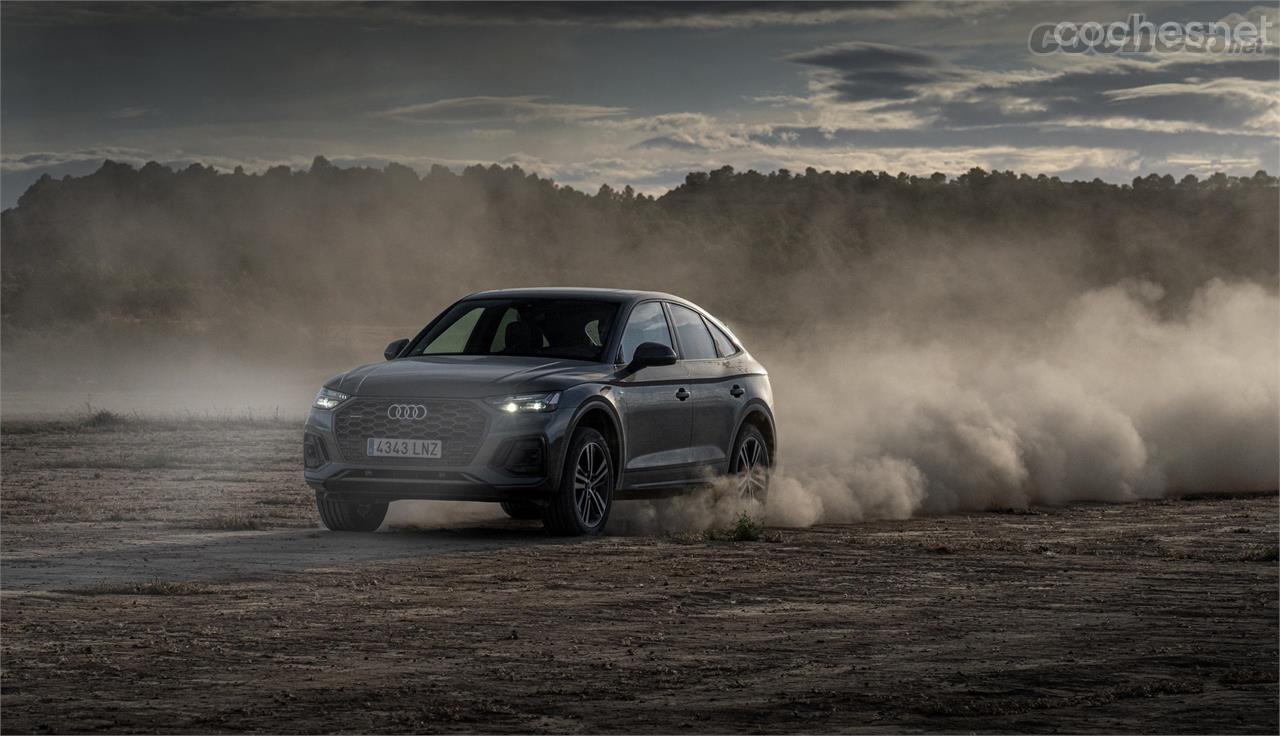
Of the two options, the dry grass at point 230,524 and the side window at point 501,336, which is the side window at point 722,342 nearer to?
the side window at point 501,336

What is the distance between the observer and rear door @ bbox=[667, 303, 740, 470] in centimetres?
1537

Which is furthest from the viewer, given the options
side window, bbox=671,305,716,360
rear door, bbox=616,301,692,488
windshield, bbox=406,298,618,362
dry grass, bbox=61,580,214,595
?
side window, bbox=671,305,716,360

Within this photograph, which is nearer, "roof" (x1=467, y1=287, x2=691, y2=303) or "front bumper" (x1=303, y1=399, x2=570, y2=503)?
"front bumper" (x1=303, y1=399, x2=570, y2=503)

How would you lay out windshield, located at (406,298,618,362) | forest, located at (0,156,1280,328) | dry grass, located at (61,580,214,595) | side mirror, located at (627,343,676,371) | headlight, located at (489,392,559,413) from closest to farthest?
dry grass, located at (61,580,214,595) < headlight, located at (489,392,559,413) < side mirror, located at (627,343,676,371) < windshield, located at (406,298,618,362) < forest, located at (0,156,1280,328)

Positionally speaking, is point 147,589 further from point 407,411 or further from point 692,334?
point 692,334

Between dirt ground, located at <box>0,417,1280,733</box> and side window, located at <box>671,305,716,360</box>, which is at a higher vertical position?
side window, located at <box>671,305,716,360</box>

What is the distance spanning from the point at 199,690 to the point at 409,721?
120cm

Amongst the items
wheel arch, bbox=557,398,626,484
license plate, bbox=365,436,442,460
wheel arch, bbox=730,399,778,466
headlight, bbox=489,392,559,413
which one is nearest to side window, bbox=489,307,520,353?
wheel arch, bbox=557,398,626,484

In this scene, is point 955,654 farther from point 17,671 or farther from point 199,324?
point 199,324

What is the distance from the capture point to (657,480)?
15.0 m

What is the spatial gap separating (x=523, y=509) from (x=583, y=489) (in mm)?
848

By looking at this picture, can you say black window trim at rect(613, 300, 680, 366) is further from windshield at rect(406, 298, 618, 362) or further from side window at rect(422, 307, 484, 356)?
side window at rect(422, 307, 484, 356)

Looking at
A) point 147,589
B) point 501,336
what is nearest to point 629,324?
point 501,336

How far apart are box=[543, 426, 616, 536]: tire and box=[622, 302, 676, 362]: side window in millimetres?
854
